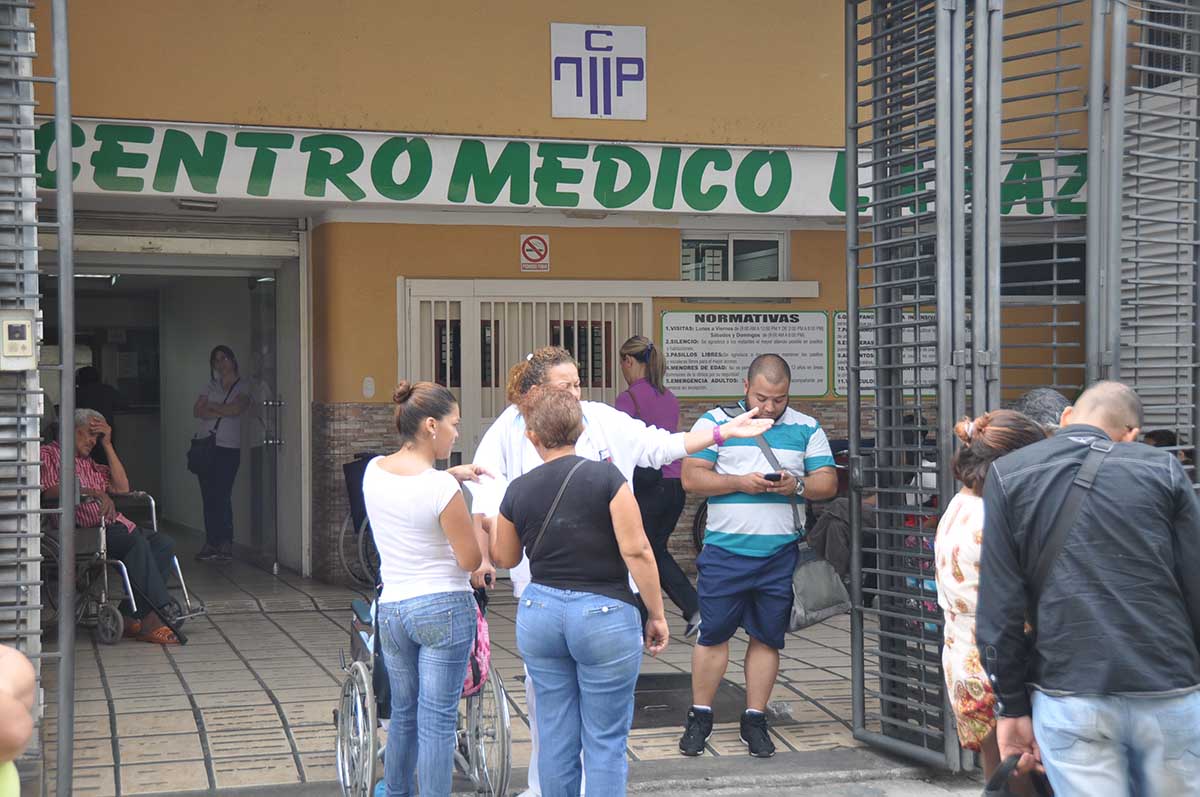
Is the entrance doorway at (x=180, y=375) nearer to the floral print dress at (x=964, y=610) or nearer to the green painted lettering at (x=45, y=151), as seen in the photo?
the green painted lettering at (x=45, y=151)

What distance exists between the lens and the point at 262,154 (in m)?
9.41

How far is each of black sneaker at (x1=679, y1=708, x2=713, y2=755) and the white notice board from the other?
522 cm

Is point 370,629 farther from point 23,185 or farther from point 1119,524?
point 1119,524

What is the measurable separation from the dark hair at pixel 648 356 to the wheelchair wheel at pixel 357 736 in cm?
414

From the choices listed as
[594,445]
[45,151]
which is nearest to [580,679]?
[594,445]

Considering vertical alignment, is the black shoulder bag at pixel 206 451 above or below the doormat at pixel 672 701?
above

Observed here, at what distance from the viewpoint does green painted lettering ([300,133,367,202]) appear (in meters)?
9.54

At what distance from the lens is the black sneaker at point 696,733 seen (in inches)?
239

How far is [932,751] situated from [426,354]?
19.5 feet

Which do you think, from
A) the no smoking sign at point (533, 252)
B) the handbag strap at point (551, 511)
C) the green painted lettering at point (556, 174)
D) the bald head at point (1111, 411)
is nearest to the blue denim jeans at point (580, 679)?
the handbag strap at point (551, 511)

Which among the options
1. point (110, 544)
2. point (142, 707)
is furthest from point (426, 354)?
point (142, 707)

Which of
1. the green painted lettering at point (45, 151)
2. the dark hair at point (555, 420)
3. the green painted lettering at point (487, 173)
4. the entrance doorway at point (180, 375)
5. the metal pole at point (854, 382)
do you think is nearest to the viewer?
the dark hair at point (555, 420)

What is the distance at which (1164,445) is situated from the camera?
20.7 feet

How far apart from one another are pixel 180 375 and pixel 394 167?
681 cm
